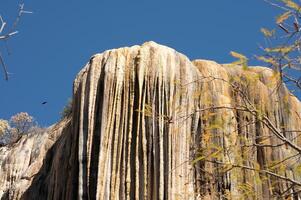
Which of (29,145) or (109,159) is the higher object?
(29,145)

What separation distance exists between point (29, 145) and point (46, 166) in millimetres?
2597

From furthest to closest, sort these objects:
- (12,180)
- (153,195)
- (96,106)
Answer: (12,180), (96,106), (153,195)

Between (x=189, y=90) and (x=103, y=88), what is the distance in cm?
A: 187

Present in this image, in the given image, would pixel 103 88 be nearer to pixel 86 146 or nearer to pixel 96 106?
pixel 96 106

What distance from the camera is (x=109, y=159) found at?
46.6ft

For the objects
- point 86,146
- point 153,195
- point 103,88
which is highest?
point 103,88

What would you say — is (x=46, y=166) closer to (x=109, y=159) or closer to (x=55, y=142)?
(x=55, y=142)

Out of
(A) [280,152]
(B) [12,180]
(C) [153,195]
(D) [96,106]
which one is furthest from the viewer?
(B) [12,180]

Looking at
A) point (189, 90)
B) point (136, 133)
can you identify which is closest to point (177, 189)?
point (136, 133)

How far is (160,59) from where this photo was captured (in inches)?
610

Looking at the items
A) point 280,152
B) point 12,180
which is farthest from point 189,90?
point 12,180

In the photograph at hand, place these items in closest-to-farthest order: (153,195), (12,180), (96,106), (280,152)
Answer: (153,195) < (96,106) < (280,152) < (12,180)

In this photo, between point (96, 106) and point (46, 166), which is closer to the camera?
point (96, 106)

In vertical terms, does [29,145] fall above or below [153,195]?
above
